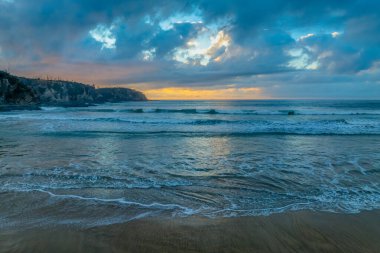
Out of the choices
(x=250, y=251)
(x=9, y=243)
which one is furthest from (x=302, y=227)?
(x=9, y=243)

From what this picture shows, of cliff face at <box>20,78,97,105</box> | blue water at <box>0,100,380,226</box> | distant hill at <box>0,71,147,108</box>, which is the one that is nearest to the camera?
blue water at <box>0,100,380,226</box>

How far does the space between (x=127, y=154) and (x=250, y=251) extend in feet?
26.8

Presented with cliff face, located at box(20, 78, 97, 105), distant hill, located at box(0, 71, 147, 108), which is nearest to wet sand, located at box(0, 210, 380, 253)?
distant hill, located at box(0, 71, 147, 108)

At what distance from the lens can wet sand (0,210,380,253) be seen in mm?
3869

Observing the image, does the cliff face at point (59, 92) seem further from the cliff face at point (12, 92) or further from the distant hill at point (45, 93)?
the cliff face at point (12, 92)

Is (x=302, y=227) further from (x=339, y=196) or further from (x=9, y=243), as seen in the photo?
(x=9, y=243)

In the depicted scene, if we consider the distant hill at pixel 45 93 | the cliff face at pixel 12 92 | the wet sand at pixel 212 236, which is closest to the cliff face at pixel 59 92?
the distant hill at pixel 45 93

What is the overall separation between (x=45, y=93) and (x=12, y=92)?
46576mm

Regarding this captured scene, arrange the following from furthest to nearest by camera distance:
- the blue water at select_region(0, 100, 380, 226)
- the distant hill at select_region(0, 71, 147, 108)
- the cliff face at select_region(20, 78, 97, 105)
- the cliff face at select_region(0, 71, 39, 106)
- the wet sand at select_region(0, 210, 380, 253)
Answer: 1. the cliff face at select_region(20, 78, 97, 105)
2. the distant hill at select_region(0, 71, 147, 108)
3. the cliff face at select_region(0, 71, 39, 106)
4. the blue water at select_region(0, 100, 380, 226)
5. the wet sand at select_region(0, 210, 380, 253)

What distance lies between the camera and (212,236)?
4.19 metres

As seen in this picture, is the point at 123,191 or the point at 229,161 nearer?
the point at 123,191

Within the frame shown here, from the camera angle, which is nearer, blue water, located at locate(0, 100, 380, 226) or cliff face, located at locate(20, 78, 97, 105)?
blue water, located at locate(0, 100, 380, 226)

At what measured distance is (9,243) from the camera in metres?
3.96

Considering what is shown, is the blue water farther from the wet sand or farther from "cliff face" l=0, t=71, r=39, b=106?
"cliff face" l=0, t=71, r=39, b=106
